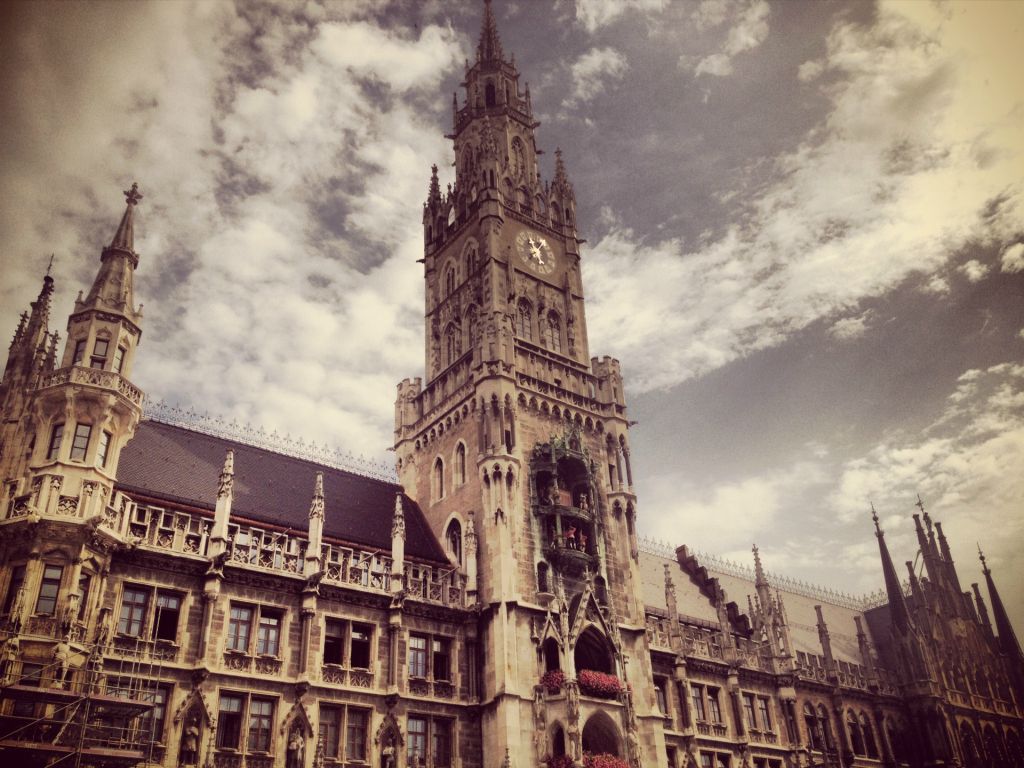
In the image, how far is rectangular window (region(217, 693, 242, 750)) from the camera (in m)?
34.2

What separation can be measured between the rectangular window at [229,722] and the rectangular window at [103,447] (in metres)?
10.1

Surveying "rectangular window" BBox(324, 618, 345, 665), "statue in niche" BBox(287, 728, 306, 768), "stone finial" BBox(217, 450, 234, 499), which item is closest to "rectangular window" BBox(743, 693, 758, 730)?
"rectangular window" BBox(324, 618, 345, 665)

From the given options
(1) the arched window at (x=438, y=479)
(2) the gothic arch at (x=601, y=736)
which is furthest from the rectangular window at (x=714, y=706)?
(1) the arched window at (x=438, y=479)

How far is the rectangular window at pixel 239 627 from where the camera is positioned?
36.2 metres

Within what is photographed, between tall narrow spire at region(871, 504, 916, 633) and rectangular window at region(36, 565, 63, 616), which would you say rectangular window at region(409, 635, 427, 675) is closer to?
rectangular window at region(36, 565, 63, 616)

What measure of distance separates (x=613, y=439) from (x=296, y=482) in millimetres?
17930

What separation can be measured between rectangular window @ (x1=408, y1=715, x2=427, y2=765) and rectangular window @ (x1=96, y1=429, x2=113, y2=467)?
1682 cm

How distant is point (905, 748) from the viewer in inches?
2447

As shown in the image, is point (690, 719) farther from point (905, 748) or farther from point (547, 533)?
point (905, 748)

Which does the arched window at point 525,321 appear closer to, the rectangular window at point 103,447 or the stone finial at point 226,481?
the stone finial at point 226,481

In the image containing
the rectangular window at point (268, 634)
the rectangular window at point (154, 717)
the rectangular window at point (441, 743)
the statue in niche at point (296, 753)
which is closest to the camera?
the rectangular window at point (154, 717)

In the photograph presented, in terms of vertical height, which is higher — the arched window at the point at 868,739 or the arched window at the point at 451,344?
the arched window at the point at 451,344

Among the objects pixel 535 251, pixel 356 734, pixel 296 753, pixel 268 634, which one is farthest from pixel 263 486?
pixel 535 251

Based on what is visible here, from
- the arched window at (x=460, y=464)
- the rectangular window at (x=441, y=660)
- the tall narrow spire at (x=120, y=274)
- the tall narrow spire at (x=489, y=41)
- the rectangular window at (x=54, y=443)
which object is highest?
the tall narrow spire at (x=489, y=41)
